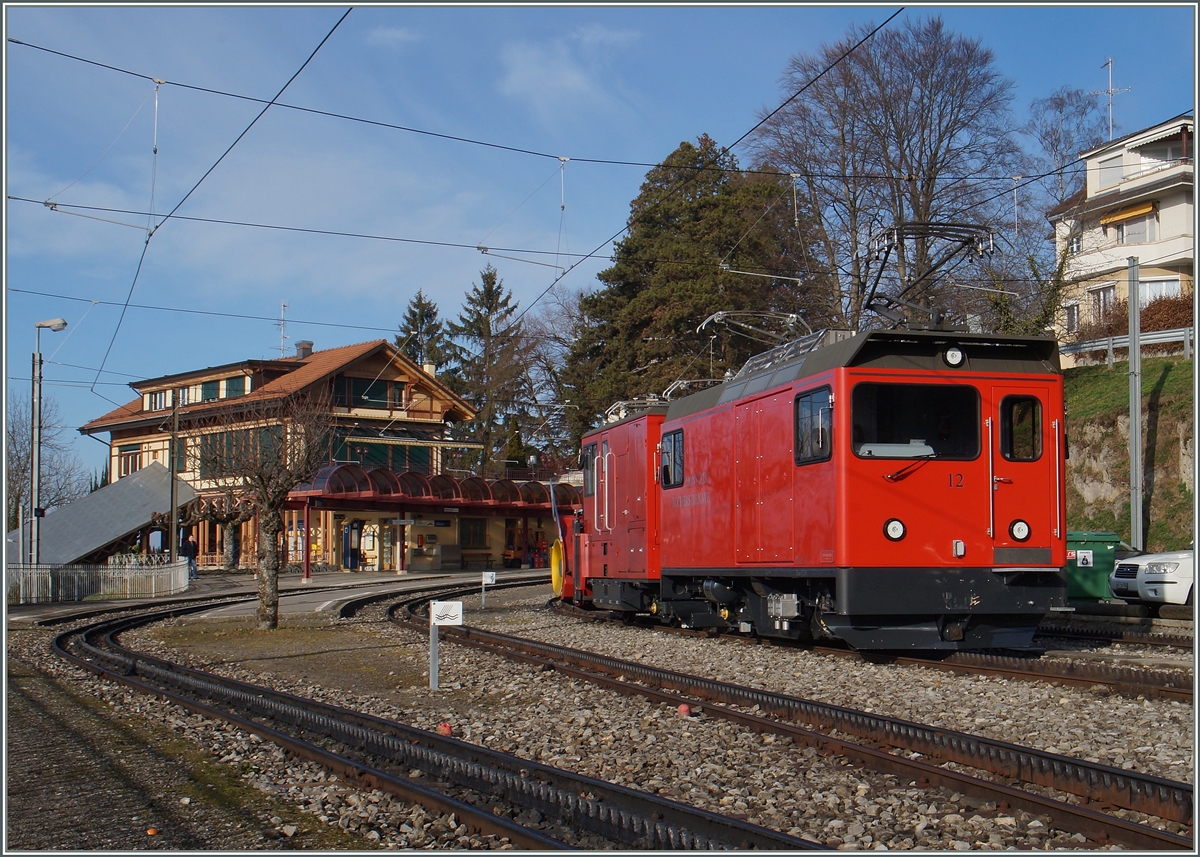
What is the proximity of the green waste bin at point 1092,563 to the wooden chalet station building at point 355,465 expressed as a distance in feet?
65.3

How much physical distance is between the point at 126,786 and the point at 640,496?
10.3m

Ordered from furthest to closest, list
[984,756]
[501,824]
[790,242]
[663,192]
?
[663,192] < [790,242] < [984,756] < [501,824]

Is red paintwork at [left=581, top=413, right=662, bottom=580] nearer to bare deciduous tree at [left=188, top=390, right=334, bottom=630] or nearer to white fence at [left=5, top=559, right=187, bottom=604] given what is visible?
bare deciduous tree at [left=188, top=390, right=334, bottom=630]

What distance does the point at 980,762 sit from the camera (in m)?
6.91

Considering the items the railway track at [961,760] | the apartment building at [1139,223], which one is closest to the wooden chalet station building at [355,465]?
the apartment building at [1139,223]

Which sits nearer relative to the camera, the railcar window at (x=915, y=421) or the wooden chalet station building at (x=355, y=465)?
the railcar window at (x=915, y=421)

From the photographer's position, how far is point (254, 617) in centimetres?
2195

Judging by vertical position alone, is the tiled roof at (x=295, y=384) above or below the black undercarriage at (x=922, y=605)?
above

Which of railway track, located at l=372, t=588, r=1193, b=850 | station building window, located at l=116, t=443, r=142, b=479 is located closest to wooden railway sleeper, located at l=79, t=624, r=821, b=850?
railway track, located at l=372, t=588, r=1193, b=850

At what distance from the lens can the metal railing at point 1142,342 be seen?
27.9m

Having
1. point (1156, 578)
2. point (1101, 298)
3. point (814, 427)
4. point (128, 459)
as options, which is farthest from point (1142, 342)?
point (128, 459)

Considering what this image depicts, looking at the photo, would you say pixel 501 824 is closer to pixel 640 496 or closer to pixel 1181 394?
pixel 640 496

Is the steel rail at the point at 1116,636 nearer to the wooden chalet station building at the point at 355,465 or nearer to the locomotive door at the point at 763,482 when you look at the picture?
the locomotive door at the point at 763,482

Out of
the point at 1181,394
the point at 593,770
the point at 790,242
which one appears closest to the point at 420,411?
the point at 790,242
